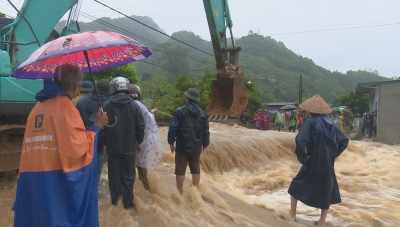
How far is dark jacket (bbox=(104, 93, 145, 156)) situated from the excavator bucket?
6773 mm

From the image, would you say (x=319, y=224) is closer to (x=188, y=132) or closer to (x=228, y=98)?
(x=188, y=132)

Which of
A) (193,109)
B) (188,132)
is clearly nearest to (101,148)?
(188,132)

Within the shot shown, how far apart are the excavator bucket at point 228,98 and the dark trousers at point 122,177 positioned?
6778mm

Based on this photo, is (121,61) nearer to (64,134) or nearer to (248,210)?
(64,134)

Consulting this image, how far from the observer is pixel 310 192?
6906mm

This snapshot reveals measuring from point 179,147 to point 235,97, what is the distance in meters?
5.36

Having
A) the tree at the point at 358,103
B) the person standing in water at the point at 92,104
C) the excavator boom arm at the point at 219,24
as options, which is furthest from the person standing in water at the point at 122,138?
the tree at the point at 358,103

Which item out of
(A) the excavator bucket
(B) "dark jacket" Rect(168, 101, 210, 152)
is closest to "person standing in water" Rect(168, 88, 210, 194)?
(B) "dark jacket" Rect(168, 101, 210, 152)

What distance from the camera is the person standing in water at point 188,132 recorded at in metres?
7.21

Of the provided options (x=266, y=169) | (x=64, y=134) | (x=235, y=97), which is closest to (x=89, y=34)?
(x=64, y=134)

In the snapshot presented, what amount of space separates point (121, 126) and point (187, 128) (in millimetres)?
1598

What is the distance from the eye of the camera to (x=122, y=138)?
576cm

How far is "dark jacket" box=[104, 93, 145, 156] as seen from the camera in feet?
18.9

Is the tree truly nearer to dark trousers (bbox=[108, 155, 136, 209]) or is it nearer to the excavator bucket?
the excavator bucket
